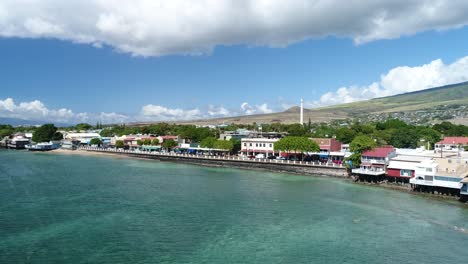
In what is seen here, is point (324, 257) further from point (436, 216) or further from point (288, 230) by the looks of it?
point (436, 216)

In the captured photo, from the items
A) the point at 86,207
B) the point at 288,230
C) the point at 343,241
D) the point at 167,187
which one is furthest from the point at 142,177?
the point at 343,241

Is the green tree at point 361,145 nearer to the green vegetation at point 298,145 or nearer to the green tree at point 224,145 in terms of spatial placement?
the green vegetation at point 298,145

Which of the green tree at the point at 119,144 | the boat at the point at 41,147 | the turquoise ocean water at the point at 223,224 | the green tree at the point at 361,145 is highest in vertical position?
the green tree at the point at 361,145

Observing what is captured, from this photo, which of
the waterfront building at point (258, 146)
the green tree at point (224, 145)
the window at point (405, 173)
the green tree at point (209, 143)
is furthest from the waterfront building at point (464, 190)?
the green tree at point (209, 143)

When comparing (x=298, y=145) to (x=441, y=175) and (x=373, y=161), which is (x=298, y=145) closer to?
(x=373, y=161)

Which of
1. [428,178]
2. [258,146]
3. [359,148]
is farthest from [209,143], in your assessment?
[428,178]

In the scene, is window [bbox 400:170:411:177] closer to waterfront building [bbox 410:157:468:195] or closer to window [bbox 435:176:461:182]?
waterfront building [bbox 410:157:468:195]
